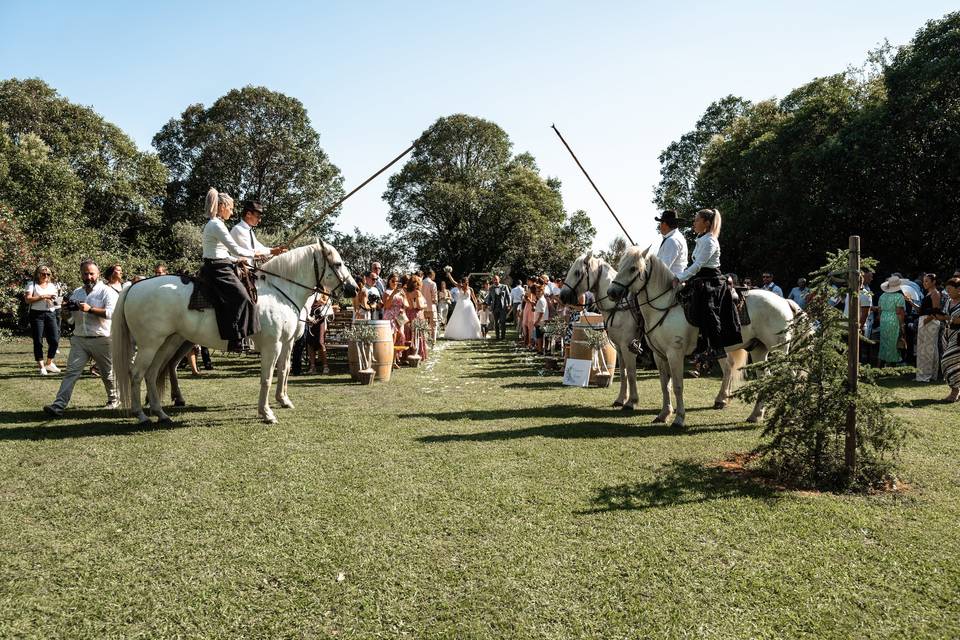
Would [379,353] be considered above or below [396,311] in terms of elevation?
below

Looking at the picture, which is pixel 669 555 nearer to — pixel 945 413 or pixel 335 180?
pixel 945 413

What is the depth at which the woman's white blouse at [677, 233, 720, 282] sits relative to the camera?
308 inches

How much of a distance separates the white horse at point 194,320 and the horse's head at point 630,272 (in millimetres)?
3888

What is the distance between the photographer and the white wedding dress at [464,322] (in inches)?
951

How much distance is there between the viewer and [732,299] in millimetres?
7980

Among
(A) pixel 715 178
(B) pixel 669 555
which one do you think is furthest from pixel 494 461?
(A) pixel 715 178

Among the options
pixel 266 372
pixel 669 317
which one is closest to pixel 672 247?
pixel 669 317

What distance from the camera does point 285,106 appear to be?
→ 45.1 metres

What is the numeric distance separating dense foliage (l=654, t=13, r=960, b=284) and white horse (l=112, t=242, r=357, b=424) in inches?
802

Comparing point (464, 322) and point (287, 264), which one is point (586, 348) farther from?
point (464, 322)

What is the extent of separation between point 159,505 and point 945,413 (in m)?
10.2

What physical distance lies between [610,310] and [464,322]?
50.2 ft

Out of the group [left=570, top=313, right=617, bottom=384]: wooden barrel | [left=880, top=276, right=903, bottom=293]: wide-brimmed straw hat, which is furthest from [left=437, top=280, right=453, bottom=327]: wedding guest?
[left=880, top=276, right=903, bottom=293]: wide-brimmed straw hat

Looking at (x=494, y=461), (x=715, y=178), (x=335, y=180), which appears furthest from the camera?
(x=335, y=180)
